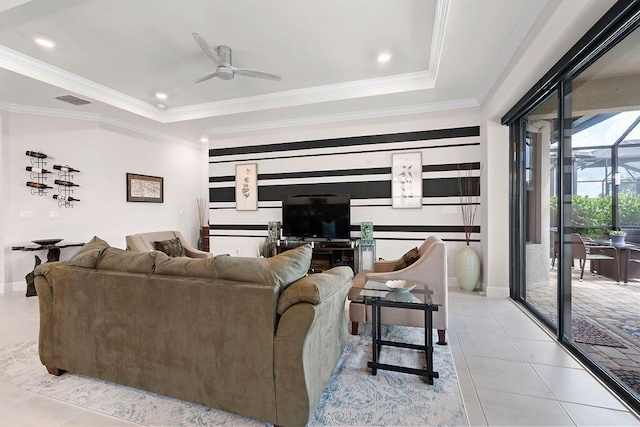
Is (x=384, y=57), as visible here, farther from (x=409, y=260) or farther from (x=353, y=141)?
(x=409, y=260)

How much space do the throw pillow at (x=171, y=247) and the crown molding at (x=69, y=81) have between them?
2254mm

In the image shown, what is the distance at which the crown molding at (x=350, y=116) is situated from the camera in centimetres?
446

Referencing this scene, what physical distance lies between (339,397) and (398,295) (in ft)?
2.71

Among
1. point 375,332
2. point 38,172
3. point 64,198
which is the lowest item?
point 375,332

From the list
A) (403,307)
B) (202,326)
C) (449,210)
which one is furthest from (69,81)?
(449,210)

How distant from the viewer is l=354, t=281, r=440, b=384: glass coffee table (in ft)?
6.81

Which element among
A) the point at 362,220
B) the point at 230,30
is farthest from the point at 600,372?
the point at 230,30

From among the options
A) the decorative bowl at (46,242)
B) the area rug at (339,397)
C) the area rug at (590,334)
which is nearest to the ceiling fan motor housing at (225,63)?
the area rug at (339,397)

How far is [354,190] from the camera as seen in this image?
5207 mm

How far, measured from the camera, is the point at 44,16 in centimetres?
279

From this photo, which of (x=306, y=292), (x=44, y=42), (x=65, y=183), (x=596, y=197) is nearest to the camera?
(x=306, y=292)

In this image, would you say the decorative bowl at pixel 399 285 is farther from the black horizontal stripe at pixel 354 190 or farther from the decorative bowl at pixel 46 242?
the decorative bowl at pixel 46 242

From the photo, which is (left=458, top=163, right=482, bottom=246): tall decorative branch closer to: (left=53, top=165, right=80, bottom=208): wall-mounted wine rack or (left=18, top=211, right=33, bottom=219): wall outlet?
(left=53, top=165, right=80, bottom=208): wall-mounted wine rack

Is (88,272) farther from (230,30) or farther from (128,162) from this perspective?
(128,162)
